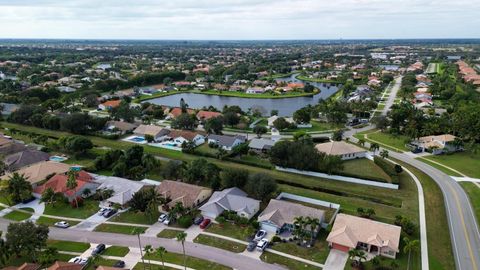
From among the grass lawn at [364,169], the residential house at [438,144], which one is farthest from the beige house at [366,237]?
the residential house at [438,144]

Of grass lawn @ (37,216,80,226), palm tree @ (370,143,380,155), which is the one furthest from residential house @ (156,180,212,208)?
palm tree @ (370,143,380,155)

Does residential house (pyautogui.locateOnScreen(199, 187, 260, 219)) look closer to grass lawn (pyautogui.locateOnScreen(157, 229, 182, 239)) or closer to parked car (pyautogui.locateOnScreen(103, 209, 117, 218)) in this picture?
grass lawn (pyautogui.locateOnScreen(157, 229, 182, 239))

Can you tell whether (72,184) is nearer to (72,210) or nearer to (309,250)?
(72,210)

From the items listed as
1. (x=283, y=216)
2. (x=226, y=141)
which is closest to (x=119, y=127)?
(x=226, y=141)

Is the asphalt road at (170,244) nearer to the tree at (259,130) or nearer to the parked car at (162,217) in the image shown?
the parked car at (162,217)

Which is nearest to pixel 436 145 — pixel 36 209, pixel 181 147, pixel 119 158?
pixel 181 147

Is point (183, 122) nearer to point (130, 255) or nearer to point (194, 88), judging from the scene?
point (130, 255)
